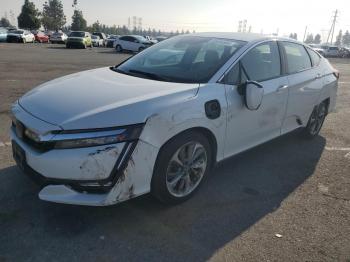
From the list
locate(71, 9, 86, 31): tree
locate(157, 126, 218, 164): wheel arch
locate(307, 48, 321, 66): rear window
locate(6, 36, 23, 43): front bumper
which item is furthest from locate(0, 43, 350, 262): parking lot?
locate(71, 9, 86, 31): tree

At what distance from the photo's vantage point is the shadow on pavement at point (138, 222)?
289cm

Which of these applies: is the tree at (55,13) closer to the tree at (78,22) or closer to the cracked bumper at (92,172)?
the tree at (78,22)

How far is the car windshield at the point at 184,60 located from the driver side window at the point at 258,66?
0.52 ft

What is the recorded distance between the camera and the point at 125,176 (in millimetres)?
2980

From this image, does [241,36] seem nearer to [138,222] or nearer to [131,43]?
[138,222]

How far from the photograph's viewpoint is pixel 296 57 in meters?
5.08

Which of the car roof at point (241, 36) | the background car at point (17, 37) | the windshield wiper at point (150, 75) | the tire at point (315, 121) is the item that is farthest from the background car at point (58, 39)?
the windshield wiper at point (150, 75)

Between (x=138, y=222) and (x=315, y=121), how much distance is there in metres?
3.72

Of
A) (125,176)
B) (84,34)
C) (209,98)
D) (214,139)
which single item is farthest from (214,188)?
(84,34)

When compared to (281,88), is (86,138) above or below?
below

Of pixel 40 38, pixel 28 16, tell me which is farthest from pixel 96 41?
pixel 28 16

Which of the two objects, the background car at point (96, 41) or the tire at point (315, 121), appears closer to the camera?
the tire at point (315, 121)

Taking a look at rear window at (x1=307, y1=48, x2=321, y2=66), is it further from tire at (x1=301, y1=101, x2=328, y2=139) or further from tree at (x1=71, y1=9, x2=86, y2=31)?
tree at (x1=71, y1=9, x2=86, y2=31)

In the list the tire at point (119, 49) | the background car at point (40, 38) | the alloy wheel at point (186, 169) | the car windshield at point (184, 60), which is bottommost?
the background car at point (40, 38)
